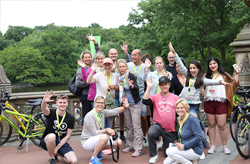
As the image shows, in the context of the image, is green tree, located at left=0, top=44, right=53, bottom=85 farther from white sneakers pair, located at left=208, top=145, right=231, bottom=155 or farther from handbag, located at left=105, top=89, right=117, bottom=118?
white sneakers pair, located at left=208, top=145, right=231, bottom=155

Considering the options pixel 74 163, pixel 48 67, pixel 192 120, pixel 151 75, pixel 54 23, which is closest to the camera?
pixel 192 120

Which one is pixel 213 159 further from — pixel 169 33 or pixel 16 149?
pixel 169 33

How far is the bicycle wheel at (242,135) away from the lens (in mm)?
5504

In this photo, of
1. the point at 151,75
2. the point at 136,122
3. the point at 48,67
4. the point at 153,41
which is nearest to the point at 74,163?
the point at 136,122

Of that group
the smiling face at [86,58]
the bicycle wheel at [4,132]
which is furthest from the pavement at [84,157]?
the smiling face at [86,58]

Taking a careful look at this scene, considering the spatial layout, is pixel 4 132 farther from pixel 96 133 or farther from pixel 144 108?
pixel 144 108

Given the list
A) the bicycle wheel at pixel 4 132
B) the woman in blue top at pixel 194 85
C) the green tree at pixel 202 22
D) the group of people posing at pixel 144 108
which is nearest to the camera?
the group of people posing at pixel 144 108

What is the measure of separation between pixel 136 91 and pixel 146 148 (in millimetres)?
1354

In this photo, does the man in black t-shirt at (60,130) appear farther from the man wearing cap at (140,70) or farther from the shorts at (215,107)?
the shorts at (215,107)

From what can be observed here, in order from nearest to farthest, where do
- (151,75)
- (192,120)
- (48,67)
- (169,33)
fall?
(192,120) → (151,75) → (169,33) → (48,67)

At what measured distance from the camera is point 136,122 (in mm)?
5969

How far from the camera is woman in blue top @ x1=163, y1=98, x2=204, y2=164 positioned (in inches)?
192

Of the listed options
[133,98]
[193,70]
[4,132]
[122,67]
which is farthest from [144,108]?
[4,132]

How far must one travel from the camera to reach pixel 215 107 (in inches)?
231
